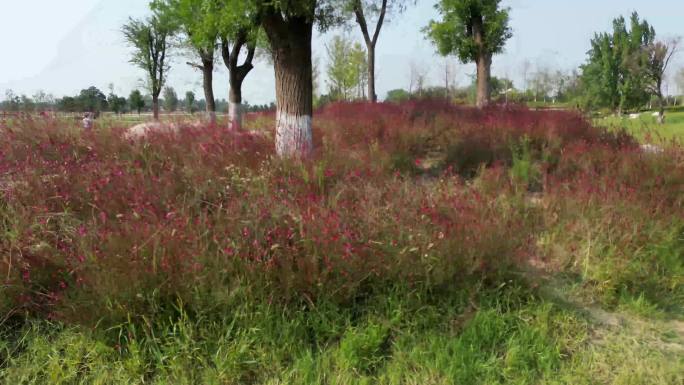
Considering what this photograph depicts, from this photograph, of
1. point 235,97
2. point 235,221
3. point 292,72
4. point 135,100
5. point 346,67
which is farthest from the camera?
point 135,100

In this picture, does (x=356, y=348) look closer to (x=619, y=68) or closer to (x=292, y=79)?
(x=292, y=79)

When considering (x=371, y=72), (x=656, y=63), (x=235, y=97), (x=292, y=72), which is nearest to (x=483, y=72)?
(x=371, y=72)

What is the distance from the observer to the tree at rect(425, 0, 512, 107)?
46.4 ft

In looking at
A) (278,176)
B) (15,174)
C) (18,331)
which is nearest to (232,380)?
(18,331)

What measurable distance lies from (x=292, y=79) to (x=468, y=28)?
39.9ft

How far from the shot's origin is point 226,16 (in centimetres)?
553

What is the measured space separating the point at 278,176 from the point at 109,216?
163cm

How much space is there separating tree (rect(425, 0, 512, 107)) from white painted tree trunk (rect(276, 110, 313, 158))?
32.5 feet

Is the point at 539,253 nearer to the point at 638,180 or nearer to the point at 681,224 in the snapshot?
the point at 681,224

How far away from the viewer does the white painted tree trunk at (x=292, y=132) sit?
545cm

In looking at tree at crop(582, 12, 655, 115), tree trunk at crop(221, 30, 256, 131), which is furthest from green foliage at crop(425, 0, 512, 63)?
tree at crop(582, 12, 655, 115)

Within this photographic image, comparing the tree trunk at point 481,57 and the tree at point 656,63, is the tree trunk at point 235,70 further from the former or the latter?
the tree at point 656,63

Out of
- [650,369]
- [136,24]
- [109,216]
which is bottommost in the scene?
[650,369]

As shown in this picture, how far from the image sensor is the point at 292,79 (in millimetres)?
5504
